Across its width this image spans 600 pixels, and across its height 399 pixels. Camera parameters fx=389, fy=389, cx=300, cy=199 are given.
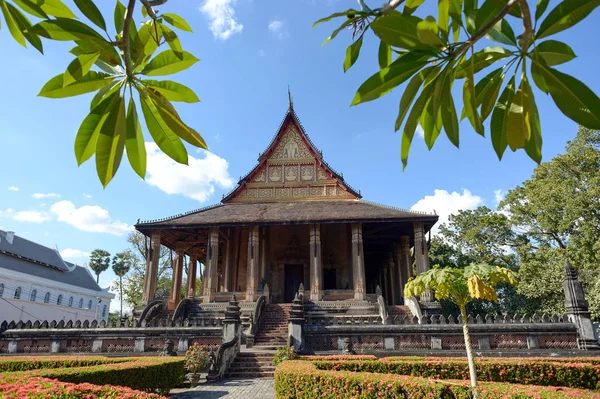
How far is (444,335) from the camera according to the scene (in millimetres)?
12375

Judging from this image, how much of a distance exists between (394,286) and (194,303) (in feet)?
41.6

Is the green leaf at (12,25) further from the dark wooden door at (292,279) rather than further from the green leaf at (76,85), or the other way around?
the dark wooden door at (292,279)

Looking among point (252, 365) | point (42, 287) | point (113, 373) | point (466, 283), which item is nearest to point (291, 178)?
point (252, 365)

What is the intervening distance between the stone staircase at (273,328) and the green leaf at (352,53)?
12.9 metres

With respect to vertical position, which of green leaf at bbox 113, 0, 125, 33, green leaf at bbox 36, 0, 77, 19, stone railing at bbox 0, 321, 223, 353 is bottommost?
stone railing at bbox 0, 321, 223, 353

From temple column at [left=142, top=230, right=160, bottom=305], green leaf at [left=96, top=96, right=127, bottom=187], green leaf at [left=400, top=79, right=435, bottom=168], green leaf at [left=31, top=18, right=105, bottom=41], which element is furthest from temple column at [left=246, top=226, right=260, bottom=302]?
green leaf at [left=31, top=18, right=105, bottom=41]

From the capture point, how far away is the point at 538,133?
6.43ft

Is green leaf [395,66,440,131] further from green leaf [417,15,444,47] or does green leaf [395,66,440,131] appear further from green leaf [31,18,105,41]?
green leaf [31,18,105,41]

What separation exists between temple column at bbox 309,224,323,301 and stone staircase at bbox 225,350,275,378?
6.01m

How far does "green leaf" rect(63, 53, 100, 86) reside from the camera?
1718 mm

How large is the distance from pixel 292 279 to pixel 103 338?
11651 millimetres

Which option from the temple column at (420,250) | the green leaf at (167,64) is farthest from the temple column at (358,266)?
the green leaf at (167,64)

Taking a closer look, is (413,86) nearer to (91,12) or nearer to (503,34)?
(503,34)

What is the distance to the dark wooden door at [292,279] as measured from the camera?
2291cm
